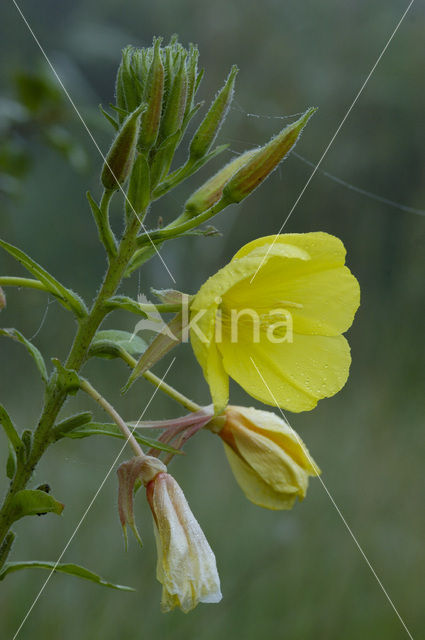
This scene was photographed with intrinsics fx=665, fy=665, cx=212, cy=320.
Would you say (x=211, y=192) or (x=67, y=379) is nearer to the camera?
(x=67, y=379)

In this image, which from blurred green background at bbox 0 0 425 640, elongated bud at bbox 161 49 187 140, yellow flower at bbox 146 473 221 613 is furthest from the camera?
blurred green background at bbox 0 0 425 640

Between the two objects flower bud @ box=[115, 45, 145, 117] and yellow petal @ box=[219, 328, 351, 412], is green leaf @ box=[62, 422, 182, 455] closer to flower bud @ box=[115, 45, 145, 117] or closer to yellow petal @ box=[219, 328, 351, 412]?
yellow petal @ box=[219, 328, 351, 412]

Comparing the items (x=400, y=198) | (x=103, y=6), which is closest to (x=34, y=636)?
(x=400, y=198)

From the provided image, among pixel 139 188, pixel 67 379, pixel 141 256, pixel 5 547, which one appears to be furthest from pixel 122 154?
pixel 5 547

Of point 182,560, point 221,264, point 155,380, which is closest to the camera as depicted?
point 182,560

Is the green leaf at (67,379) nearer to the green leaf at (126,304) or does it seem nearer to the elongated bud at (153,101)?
the green leaf at (126,304)

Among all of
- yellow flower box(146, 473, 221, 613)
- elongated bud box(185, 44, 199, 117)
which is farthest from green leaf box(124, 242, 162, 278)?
yellow flower box(146, 473, 221, 613)

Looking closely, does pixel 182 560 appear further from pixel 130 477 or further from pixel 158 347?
pixel 158 347
